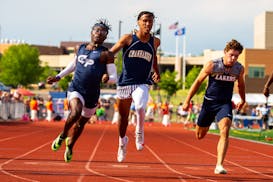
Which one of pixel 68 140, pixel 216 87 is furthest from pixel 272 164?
pixel 68 140

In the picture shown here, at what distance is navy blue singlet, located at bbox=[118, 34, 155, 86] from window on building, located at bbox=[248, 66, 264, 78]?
8561cm

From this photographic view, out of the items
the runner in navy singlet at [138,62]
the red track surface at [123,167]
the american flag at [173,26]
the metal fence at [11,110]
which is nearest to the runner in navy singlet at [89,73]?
the runner in navy singlet at [138,62]

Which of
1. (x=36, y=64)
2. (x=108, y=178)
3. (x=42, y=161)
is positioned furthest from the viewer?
(x=36, y=64)

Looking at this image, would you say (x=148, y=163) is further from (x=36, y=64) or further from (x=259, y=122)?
(x=36, y=64)

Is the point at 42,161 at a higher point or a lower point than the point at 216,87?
lower

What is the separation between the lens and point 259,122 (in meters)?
46.8

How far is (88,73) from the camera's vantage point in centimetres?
1077

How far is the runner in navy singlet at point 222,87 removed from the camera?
1121 centimetres

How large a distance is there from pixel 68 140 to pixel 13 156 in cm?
→ 343

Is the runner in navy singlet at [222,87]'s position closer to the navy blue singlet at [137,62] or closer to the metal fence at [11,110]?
the navy blue singlet at [137,62]

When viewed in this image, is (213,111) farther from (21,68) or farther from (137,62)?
(21,68)

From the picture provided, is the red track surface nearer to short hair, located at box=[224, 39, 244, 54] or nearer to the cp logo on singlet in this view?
the cp logo on singlet

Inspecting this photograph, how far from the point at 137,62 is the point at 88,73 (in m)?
0.84

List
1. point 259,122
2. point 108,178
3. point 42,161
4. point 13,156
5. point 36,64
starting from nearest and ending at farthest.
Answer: point 108,178 → point 42,161 → point 13,156 → point 259,122 → point 36,64
